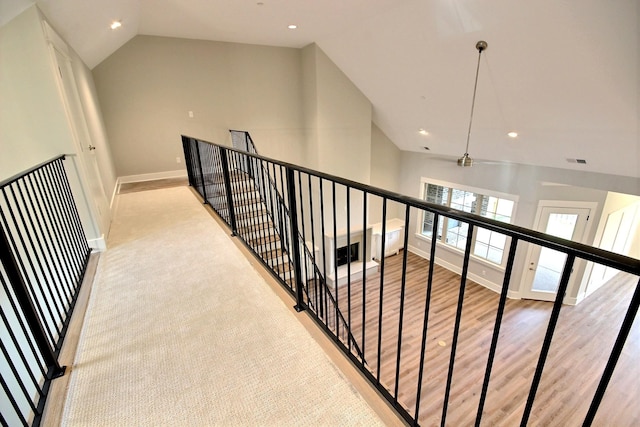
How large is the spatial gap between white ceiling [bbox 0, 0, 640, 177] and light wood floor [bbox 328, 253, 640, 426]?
2.82 meters

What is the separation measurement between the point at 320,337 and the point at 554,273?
6791mm

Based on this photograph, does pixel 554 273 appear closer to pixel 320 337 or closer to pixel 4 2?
pixel 320 337

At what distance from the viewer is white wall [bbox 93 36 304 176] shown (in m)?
5.77

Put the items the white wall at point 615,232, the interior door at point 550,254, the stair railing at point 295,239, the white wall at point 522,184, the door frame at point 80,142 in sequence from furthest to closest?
the interior door at point 550,254 → the white wall at point 615,232 → the white wall at point 522,184 → the door frame at point 80,142 → the stair railing at point 295,239

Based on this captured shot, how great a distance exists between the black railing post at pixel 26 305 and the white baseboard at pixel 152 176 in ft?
17.2

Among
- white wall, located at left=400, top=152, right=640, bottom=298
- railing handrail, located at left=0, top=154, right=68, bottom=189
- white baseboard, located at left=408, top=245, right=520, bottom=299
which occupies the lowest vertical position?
white baseboard, located at left=408, top=245, right=520, bottom=299

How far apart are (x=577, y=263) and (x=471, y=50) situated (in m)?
4.71

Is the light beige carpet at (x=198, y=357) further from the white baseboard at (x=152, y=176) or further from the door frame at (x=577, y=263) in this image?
the door frame at (x=577, y=263)

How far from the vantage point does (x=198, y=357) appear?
1581 mm

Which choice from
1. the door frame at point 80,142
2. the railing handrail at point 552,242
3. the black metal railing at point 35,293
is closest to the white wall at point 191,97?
the door frame at point 80,142

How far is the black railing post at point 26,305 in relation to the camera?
51.0 inches

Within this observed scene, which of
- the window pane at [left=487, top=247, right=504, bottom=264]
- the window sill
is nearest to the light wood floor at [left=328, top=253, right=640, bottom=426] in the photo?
the window sill

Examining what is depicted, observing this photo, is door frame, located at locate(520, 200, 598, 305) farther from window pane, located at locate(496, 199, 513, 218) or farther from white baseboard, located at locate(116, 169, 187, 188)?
white baseboard, located at locate(116, 169, 187, 188)

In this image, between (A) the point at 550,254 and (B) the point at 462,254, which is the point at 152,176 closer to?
(B) the point at 462,254
